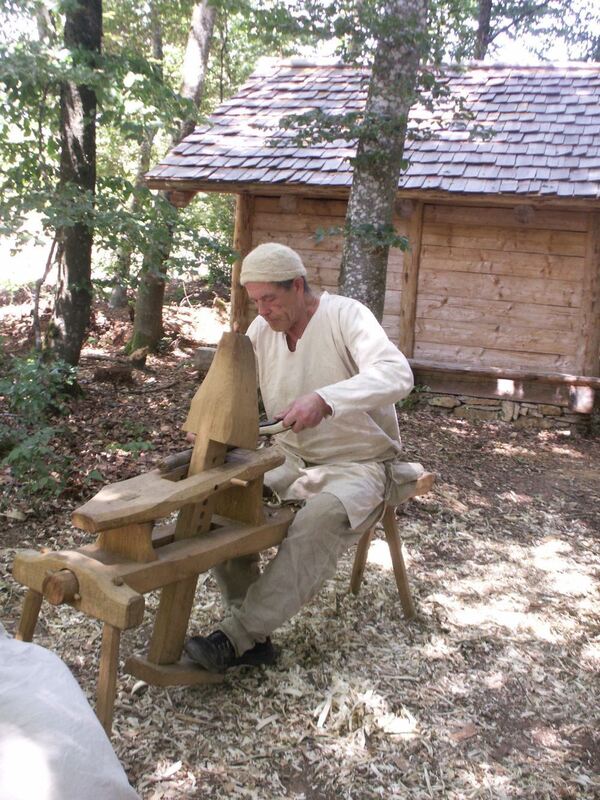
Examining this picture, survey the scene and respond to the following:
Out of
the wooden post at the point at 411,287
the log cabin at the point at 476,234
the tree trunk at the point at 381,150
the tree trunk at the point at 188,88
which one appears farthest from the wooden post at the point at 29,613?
the tree trunk at the point at 188,88

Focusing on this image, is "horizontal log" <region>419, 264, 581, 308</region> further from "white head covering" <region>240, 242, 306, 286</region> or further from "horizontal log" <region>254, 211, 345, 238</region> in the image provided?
"white head covering" <region>240, 242, 306, 286</region>

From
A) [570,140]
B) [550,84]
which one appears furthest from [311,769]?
[550,84]

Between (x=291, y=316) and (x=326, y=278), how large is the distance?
6017mm

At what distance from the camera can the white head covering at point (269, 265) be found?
2.80 meters

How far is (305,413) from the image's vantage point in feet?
8.69

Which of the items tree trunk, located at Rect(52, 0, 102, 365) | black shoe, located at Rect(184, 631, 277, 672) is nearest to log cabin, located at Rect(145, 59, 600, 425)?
tree trunk, located at Rect(52, 0, 102, 365)

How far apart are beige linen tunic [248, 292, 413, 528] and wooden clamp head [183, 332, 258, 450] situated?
429 mm

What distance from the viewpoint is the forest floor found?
2471 millimetres

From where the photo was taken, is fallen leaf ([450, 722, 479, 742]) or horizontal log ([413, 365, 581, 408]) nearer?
fallen leaf ([450, 722, 479, 742])

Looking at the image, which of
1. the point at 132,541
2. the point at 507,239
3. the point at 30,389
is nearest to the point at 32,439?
the point at 30,389

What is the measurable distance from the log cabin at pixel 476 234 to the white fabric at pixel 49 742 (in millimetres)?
6505

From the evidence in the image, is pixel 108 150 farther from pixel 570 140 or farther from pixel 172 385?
pixel 570 140

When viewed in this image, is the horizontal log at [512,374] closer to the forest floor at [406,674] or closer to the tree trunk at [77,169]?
the forest floor at [406,674]

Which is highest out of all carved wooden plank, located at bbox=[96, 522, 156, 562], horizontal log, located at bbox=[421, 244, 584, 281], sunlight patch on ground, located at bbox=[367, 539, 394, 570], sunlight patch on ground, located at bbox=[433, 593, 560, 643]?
horizontal log, located at bbox=[421, 244, 584, 281]
